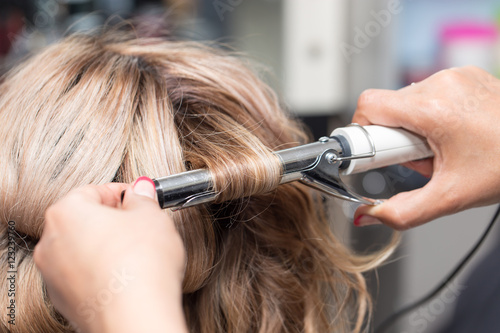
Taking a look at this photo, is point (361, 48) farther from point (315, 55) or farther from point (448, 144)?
point (448, 144)

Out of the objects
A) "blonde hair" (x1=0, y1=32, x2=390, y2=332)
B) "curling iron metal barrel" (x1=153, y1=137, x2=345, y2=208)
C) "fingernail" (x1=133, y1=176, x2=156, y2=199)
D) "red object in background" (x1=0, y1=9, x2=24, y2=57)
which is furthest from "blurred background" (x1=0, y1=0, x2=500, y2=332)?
"fingernail" (x1=133, y1=176, x2=156, y2=199)

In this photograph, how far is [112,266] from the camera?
260 mm

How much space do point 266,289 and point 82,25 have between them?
958 millimetres

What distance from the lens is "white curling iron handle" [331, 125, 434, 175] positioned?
0.43m

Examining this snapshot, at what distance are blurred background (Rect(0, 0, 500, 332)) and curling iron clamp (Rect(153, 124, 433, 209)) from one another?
616 mm

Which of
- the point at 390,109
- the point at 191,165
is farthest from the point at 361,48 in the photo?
the point at 191,165

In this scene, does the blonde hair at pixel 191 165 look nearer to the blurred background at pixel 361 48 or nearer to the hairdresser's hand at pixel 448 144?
the hairdresser's hand at pixel 448 144

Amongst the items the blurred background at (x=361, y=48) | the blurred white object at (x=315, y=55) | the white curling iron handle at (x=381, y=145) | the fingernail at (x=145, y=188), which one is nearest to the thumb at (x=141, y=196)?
the fingernail at (x=145, y=188)

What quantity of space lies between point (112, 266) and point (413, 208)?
0.31m

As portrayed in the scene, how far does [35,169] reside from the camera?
409mm

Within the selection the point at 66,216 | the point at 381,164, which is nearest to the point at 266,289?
the point at 381,164

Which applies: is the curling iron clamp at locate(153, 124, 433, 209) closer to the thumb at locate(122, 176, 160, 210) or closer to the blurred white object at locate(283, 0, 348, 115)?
the thumb at locate(122, 176, 160, 210)

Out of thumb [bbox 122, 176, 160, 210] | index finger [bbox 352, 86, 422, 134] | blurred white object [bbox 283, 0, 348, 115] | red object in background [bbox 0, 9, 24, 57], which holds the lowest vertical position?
thumb [bbox 122, 176, 160, 210]

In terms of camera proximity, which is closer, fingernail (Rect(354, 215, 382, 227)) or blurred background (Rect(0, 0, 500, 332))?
fingernail (Rect(354, 215, 382, 227))
